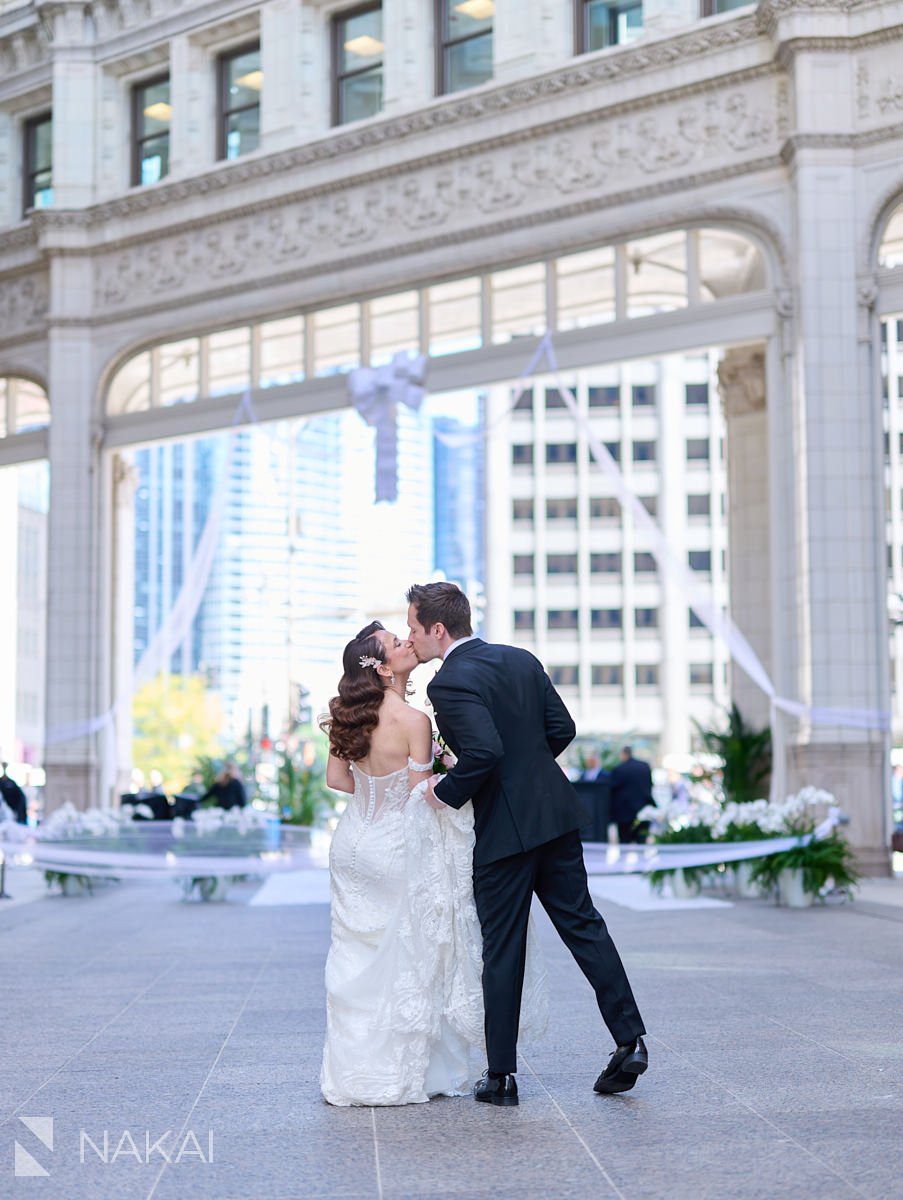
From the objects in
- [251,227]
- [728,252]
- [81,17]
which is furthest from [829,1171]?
[81,17]

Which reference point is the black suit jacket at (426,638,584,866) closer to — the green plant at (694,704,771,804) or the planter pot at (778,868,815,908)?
the planter pot at (778,868,815,908)

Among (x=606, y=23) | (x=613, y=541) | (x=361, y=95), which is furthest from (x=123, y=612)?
(x=613, y=541)

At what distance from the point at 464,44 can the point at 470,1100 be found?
20.3 meters

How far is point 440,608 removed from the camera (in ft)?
21.9

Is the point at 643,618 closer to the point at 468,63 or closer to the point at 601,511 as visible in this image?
the point at 601,511

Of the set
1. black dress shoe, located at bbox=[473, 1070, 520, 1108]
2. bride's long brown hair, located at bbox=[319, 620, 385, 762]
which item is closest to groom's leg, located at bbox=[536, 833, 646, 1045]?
black dress shoe, located at bbox=[473, 1070, 520, 1108]

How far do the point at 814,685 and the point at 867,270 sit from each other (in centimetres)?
496

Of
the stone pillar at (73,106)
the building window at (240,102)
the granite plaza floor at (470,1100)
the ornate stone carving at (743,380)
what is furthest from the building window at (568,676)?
the granite plaza floor at (470,1100)

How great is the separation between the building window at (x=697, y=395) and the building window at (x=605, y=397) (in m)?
4.27

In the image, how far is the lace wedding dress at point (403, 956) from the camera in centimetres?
636

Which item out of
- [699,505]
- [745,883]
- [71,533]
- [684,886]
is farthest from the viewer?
[699,505]

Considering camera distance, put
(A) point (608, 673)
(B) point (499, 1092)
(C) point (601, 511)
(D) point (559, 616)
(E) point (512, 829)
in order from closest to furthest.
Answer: (B) point (499, 1092) < (E) point (512, 829) < (A) point (608, 673) < (D) point (559, 616) < (C) point (601, 511)

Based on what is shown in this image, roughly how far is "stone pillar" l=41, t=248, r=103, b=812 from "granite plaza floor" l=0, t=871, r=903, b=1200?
602 inches

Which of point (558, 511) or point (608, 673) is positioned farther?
point (558, 511)
